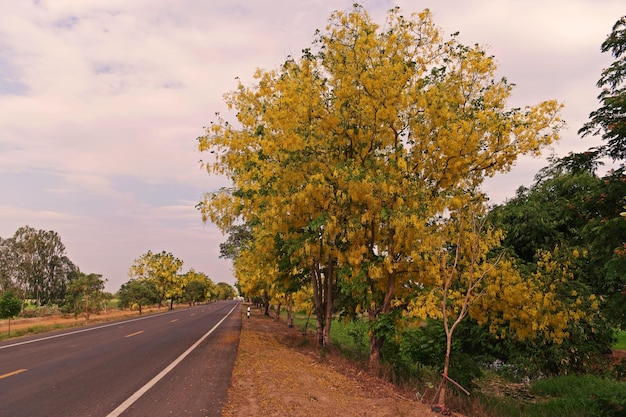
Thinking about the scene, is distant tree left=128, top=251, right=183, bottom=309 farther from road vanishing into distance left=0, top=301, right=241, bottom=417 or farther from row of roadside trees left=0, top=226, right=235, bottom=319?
road vanishing into distance left=0, top=301, right=241, bottom=417

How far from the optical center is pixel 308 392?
26.3 ft

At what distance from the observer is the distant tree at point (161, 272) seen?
57.5m

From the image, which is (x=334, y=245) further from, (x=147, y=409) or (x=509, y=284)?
(x=147, y=409)

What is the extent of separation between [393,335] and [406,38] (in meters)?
8.70

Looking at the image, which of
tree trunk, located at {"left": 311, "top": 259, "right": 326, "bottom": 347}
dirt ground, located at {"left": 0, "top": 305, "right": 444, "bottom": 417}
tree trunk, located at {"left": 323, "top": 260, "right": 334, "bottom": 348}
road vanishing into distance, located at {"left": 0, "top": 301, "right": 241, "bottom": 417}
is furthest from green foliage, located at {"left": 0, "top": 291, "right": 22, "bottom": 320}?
tree trunk, located at {"left": 323, "top": 260, "right": 334, "bottom": 348}

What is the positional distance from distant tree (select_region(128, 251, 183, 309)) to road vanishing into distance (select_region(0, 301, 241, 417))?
44.5 metres

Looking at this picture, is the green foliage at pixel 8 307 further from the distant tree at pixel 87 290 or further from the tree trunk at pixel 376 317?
the tree trunk at pixel 376 317

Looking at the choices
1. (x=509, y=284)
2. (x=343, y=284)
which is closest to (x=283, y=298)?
(x=343, y=284)

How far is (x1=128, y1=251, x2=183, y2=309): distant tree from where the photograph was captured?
57.5 m

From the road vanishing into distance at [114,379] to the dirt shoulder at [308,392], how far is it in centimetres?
44

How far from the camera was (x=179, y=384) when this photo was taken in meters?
8.35

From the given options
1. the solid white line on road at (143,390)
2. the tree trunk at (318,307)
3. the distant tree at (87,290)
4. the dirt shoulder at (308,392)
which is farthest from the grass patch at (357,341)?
the distant tree at (87,290)

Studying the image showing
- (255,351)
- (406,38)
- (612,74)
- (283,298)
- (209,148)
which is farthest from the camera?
(283,298)

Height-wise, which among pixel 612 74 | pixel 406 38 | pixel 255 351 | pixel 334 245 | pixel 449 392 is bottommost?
pixel 449 392
